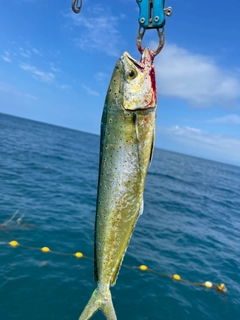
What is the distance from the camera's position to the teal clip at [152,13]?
114 inches

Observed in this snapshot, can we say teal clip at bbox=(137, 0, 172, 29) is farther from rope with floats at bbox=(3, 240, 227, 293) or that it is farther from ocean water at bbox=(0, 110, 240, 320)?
rope with floats at bbox=(3, 240, 227, 293)

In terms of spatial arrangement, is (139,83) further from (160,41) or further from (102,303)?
(102,303)

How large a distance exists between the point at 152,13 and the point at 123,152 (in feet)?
5.70

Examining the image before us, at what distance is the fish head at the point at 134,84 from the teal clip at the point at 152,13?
311mm

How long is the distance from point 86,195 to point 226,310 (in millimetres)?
12820

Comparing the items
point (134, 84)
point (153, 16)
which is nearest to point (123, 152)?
point (134, 84)

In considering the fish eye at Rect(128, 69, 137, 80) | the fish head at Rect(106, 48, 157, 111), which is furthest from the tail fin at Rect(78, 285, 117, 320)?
the fish eye at Rect(128, 69, 137, 80)

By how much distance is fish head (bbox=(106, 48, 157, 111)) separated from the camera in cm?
295

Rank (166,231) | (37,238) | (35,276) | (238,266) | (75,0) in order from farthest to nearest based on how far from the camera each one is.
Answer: (166,231) → (238,266) → (37,238) → (35,276) → (75,0)

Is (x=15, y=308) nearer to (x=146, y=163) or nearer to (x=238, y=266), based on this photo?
(x=146, y=163)

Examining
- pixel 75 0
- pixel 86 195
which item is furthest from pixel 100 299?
pixel 86 195

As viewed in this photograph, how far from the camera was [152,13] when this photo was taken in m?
2.94

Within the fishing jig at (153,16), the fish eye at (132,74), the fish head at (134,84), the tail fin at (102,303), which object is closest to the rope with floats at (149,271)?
the tail fin at (102,303)

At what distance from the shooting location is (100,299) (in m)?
3.29
